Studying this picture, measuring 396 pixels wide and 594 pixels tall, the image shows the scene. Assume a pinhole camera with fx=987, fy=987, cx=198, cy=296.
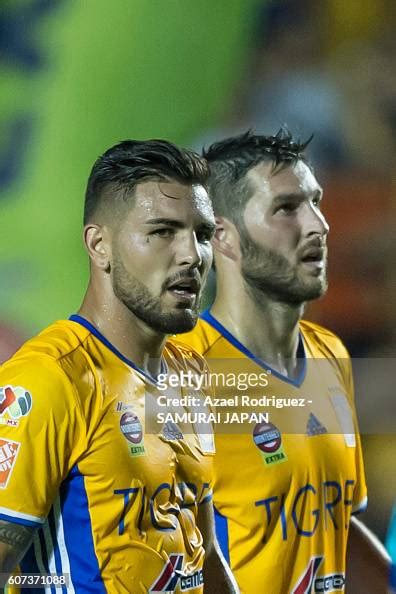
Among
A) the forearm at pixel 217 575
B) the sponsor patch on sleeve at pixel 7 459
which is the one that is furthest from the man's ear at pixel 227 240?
the sponsor patch on sleeve at pixel 7 459

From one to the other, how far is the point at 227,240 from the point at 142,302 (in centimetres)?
43

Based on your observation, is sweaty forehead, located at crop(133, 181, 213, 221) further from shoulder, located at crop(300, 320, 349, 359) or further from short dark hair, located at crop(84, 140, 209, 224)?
shoulder, located at crop(300, 320, 349, 359)

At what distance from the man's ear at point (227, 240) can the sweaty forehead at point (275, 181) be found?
4.0 inches

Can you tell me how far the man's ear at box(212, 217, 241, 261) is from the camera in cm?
228

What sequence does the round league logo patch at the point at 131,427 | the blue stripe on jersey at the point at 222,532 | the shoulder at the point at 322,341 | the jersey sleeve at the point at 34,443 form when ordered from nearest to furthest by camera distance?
the jersey sleeve at the point at 34,443 < the round league logo patch at the point at 131,427 < the blue stripe on jersey at the point at 222,532 < the shoulder at the point at 322,341

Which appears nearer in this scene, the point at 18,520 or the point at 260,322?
the point at 18,520

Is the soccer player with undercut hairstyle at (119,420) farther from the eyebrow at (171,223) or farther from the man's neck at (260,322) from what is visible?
the man's neck at (260,322)

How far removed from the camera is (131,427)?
185cm

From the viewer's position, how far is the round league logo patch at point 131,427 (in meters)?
1.84

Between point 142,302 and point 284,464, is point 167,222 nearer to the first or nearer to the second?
point 142,302

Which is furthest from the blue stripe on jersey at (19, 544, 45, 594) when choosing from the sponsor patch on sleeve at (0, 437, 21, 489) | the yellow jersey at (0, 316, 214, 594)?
the sponsor patch on sleeve at (0, 437, 21, 489)

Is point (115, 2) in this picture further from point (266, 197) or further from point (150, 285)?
point (150, 285)

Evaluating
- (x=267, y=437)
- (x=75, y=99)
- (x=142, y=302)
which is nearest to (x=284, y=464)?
(x=267, y=437)

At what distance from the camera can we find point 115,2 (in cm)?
227
